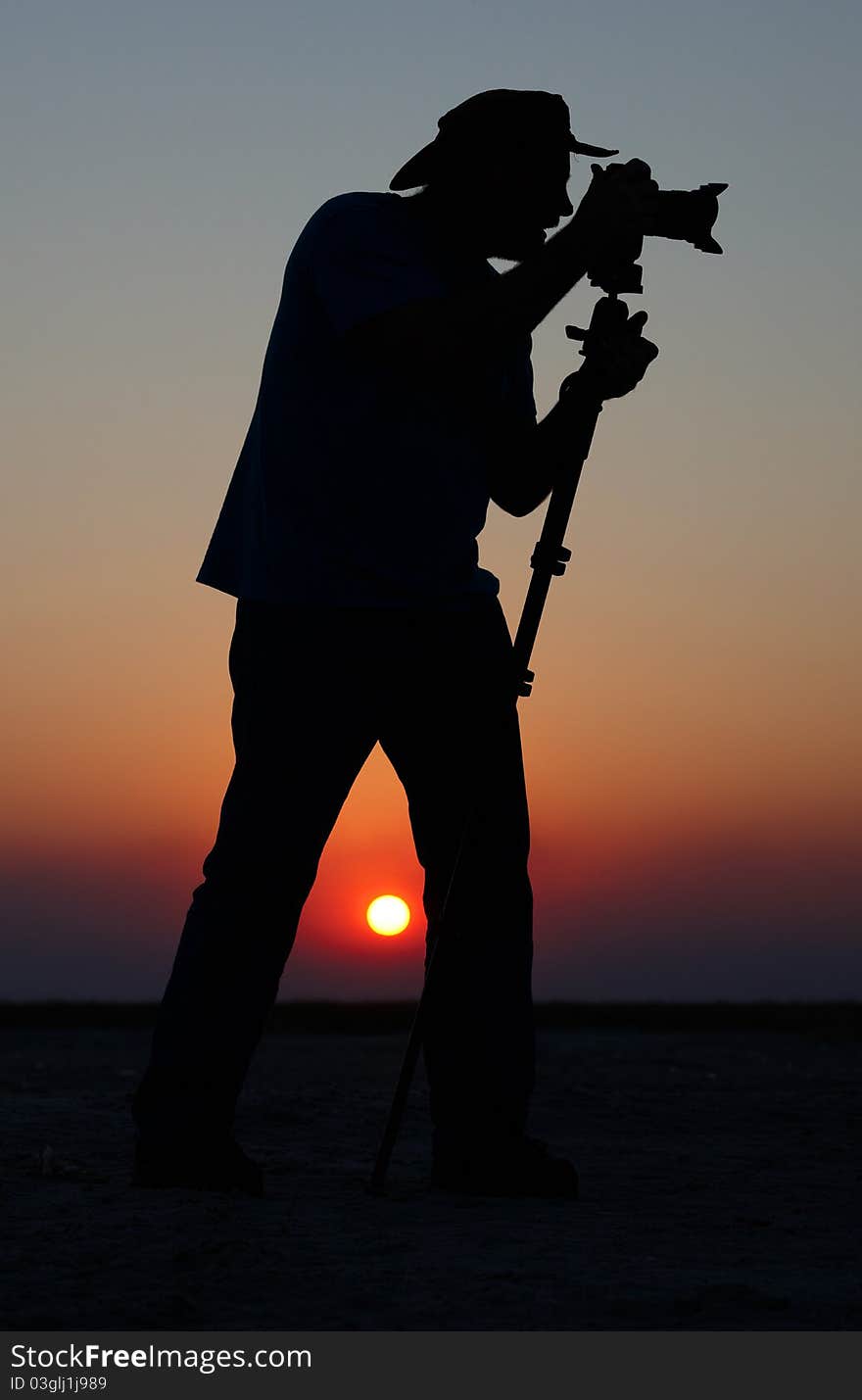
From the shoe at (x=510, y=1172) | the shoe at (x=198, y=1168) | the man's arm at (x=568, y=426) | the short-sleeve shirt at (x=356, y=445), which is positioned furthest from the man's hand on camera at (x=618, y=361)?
the shoe at (x=198, y=1168)

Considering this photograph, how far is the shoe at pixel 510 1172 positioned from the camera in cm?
335

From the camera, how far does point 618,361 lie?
11.4ft

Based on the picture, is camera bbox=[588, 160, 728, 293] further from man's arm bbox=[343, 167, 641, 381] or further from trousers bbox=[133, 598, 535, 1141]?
trousers bbox=[133, 598, 535, 1141]

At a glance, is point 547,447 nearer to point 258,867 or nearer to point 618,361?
point 618,361

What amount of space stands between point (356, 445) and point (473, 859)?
2.88 feet

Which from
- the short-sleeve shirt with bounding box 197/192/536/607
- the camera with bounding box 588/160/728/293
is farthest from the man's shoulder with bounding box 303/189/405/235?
the camera with bounding box 588/160/728/293

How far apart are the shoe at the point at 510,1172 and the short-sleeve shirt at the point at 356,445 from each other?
1.09 meters

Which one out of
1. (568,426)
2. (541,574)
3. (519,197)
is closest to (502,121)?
(519,197)

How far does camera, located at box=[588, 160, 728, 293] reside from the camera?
3.33 metres

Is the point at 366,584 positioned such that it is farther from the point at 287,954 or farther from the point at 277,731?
the point at 287,954

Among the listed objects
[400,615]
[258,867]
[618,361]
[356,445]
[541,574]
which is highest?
[618,361]

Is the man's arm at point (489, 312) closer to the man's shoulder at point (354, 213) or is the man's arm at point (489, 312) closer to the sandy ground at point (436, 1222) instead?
the man's shoulder at point (354, 213)
